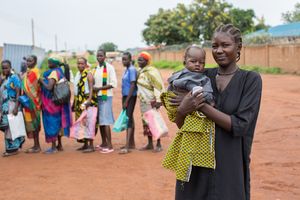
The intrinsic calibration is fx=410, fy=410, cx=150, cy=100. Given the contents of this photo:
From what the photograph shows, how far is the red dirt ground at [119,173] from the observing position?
4719mm

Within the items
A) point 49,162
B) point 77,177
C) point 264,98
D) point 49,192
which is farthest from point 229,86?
point 264,98

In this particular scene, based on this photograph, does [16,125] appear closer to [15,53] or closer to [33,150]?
[33,150]

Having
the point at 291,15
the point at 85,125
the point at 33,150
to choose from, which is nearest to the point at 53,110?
the point at 85,125

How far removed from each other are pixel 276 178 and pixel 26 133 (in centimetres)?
418

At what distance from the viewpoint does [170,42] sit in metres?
49.4

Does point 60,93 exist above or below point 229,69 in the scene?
below

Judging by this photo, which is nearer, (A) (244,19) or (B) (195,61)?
(B) (195,61)

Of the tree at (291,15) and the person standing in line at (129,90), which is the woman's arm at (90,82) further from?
the tree at (291,15)

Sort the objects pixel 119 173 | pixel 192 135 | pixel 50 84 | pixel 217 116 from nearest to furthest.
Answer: pixel 217 116 → pixel 192 135 → pixel 119 173 → pixel 50 84

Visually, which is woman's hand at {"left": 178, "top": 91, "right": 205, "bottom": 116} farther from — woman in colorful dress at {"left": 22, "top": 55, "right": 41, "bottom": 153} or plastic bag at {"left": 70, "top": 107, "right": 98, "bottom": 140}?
woman in colorful dress at {"left": 22, "top": 55, "right": 41, "bottom": 153}

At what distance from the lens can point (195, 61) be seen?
239cm

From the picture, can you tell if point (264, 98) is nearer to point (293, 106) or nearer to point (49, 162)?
point (293, 106)

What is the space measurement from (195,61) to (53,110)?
4.91 metres

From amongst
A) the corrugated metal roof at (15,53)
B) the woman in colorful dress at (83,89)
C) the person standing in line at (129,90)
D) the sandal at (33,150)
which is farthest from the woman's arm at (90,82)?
the corrugated metal roof at (15,53)
